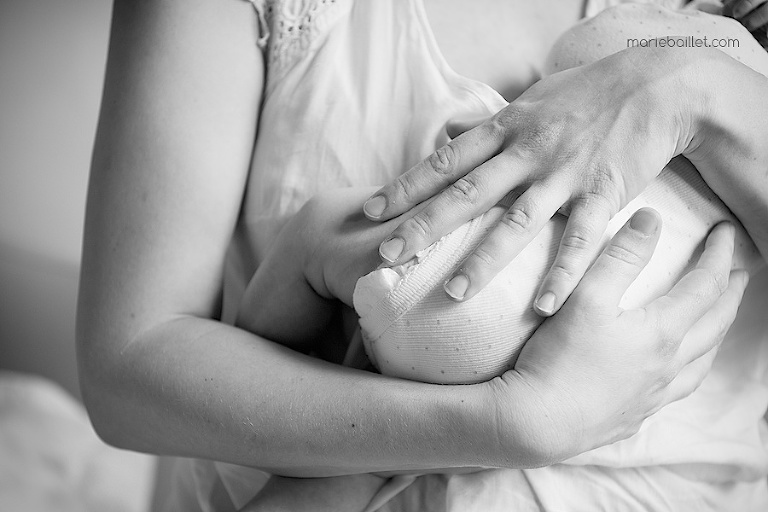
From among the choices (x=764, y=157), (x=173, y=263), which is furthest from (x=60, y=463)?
(x=764, y=157)

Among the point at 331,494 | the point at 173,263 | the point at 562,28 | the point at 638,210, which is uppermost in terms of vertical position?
the point at 562,28

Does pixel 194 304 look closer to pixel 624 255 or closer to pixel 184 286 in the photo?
pixel 184 286

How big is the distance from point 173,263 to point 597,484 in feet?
1.62

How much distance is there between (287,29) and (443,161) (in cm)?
27

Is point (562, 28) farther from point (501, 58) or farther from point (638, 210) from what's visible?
point (638, 210)

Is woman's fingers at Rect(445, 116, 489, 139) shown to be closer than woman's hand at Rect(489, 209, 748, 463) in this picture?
No

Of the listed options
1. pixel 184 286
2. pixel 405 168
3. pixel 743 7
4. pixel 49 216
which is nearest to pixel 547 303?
pixel 405 168

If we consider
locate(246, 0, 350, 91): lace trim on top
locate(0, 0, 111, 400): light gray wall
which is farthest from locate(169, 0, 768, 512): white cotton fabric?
locate(0, 0, 111, 400): light gray wall

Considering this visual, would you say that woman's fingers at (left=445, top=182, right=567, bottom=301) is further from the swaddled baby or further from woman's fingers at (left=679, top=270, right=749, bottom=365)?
woman's fingers at (left=679, top=270, right=749, bottom=365)

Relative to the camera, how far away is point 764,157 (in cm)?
69

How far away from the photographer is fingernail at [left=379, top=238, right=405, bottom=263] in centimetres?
61

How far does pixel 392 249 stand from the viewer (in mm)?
608

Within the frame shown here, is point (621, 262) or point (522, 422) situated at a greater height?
point (621, 262)

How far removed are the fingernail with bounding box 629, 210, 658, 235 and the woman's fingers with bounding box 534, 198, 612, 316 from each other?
0.03m
